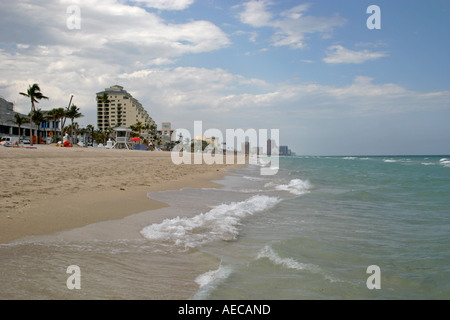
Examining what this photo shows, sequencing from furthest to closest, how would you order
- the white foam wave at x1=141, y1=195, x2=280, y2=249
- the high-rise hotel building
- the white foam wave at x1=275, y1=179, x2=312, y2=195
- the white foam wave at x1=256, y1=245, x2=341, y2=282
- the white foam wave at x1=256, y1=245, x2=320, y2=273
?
the high-rise hotel building, the white foam wave at x1=275, y1=179, x2=312, y2=195, the white foam wave at x1=141, y1=195, x2=280, y2=249, the white foam wave at x1=256, y1=245, x2=320, y2=273, the white foam wave at x1=256, y1=245, x2=341, y2=282

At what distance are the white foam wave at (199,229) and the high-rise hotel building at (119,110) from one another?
417ft

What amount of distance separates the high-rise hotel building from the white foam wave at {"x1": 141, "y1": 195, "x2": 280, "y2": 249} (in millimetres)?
127050

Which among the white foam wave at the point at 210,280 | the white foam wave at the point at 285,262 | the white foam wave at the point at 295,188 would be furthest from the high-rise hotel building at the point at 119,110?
the white foam wave at the point at 210,280

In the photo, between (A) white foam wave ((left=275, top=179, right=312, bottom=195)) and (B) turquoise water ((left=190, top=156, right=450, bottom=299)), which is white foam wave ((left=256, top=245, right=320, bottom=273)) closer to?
(B) turquoise water ((left=190, top=156, right=450, bottom=299))

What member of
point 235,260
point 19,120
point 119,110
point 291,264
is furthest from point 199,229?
point 119,110

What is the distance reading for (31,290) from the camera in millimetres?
3324

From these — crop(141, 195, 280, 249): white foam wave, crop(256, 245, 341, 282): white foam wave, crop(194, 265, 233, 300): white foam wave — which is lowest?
crop(256, 245, 341, 282): white foam wave

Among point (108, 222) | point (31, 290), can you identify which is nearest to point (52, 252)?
point (31, 290)

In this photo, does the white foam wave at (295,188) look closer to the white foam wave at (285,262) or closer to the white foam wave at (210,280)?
the white foam wave at (285,262)

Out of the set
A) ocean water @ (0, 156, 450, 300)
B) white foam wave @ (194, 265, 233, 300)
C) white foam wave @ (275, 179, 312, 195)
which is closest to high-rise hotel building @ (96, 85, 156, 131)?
white foam wave @ (275, 179, 312, 195)

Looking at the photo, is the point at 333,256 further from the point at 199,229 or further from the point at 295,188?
the point at 295,188

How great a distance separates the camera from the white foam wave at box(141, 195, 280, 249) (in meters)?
5.96

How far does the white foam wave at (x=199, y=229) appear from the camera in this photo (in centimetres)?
596

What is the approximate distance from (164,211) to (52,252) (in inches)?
158
